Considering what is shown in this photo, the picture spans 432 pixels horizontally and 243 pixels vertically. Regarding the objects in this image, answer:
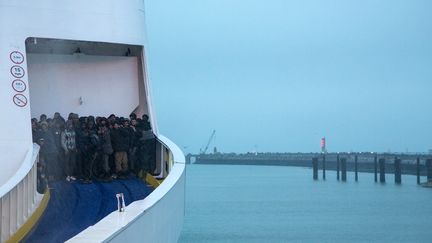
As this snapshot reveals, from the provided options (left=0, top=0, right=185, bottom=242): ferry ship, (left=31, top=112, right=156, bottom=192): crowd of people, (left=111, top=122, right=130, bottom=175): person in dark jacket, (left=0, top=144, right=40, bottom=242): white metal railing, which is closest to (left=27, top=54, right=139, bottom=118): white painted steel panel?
(left=0, top=0, right=185, bottom=242): ferry ship

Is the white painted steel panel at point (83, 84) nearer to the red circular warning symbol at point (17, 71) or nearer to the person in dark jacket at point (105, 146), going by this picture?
the person in dark jacket at point (105, 146)

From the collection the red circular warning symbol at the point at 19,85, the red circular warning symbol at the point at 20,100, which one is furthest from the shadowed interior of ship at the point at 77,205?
the red circular warning symbol at the point at 19,85

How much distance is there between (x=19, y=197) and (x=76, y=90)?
560 cm

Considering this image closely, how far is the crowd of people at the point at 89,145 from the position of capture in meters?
13.2

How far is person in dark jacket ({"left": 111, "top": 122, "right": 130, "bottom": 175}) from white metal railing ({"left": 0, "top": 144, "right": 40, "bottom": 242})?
7.25 ft

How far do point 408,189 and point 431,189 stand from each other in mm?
3343

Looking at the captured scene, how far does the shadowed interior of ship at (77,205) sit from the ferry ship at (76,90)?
211mm

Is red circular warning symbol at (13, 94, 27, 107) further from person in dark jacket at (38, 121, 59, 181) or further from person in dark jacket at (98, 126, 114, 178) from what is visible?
person in dark jacket at (98, 126, 114, 178)

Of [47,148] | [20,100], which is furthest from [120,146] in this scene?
[20,100]

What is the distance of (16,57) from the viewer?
11.7 metres

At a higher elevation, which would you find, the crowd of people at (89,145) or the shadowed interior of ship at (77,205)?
the crowd of people at (89,145)

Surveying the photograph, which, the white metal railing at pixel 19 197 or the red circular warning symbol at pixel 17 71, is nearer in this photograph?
the white metal railing at pixel 19 197

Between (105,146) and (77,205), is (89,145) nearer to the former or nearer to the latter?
(105,146)

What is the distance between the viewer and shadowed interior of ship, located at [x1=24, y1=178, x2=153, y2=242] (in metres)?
9.34
